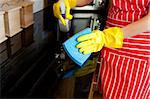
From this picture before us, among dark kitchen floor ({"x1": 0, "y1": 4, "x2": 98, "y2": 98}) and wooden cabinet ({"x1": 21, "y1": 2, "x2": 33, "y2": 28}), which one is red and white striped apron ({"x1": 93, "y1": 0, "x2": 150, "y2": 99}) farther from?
wooden cabinet ({"x1": 21, "y1": 2, "x2": 33, "y2": 28})

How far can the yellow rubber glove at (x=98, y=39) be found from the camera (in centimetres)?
68

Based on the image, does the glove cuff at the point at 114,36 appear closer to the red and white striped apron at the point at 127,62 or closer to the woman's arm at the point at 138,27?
the woman's arm at the point at 138,27

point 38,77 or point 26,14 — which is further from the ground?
point 26,14

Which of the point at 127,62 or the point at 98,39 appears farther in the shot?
the point at 127,62

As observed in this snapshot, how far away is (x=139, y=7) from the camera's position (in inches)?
32.4

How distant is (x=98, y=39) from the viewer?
69cm

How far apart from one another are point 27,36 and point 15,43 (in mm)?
142

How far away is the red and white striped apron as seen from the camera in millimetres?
838

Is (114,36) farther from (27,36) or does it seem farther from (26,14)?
(26,14)

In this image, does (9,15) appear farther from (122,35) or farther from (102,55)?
(122,35)

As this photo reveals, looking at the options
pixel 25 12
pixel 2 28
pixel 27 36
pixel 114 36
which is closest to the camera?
pixel 114 36

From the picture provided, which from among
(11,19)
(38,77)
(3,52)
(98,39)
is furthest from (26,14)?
(98,39)

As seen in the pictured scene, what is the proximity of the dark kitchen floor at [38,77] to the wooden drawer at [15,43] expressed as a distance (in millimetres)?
24

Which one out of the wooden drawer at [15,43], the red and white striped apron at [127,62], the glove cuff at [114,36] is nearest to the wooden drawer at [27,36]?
the wooden drawer at [15,43]
